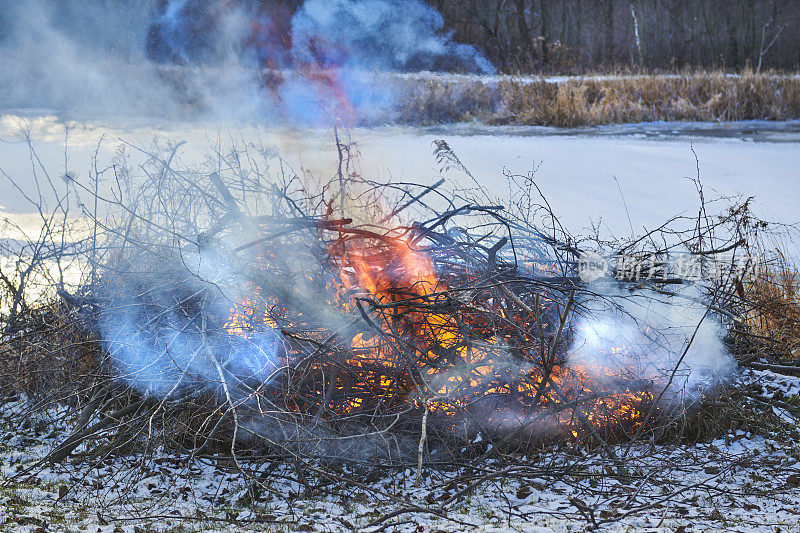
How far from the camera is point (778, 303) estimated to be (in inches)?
187

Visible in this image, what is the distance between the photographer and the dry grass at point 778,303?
15.4 feet

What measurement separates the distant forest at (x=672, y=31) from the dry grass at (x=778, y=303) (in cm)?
1783

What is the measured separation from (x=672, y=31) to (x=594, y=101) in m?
13.4

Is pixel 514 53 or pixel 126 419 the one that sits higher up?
pixel 514 53

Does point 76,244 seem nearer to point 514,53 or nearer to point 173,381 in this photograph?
point 173,381

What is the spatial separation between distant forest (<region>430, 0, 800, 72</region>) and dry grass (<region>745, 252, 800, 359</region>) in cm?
1783

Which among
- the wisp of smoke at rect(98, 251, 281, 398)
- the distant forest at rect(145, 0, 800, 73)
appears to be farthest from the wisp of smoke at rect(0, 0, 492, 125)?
the distant forest at rect(145, 0, 800, 73)

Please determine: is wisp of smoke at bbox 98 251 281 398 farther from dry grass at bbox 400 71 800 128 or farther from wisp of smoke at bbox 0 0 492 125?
dry grass at bbox 400 71 800 128

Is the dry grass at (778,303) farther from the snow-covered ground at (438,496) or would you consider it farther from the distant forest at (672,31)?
the distant forest at (672,31)

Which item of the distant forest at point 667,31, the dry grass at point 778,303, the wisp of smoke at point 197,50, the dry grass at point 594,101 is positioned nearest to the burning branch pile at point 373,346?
the dry grass at point 778,303

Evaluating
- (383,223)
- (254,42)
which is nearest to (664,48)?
(254,42)

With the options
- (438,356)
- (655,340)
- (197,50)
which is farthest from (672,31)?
(438,356)

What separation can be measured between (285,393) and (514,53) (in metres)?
→ 17.6

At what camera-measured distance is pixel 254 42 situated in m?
8.20
